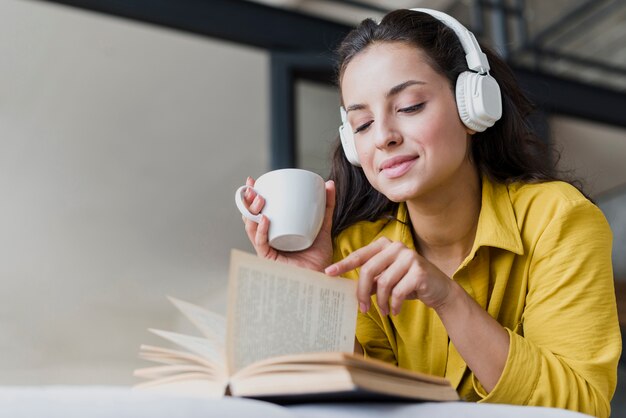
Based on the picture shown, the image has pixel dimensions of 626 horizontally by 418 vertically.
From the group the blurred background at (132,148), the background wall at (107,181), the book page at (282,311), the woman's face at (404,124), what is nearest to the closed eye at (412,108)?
the woman's face at (404,124)

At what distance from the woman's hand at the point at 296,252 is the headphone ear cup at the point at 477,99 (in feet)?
0.73

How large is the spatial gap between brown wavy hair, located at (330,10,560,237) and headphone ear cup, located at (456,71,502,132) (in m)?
0.04

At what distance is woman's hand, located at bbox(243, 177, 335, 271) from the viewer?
3.62ft

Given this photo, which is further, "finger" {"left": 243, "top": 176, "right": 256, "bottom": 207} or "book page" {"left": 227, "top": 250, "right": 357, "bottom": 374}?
"finger" {"left": 243, "top": 176, "right": 256, "bottom": 207}

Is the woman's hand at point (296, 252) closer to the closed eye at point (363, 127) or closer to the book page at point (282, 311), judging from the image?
the closed eye at point (363, 127)

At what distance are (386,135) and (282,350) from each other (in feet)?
1.35

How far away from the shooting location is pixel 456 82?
1.18 metres

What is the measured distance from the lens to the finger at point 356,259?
0.88 m

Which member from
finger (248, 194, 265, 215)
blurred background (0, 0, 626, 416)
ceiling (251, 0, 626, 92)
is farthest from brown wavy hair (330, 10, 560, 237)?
ceiling (251, 0, 626, 92)

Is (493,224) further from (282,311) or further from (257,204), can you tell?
(282,311)

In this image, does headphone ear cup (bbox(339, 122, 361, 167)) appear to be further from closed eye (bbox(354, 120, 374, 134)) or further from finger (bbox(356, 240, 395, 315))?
finger (bbox(356, 240, 395, 315))

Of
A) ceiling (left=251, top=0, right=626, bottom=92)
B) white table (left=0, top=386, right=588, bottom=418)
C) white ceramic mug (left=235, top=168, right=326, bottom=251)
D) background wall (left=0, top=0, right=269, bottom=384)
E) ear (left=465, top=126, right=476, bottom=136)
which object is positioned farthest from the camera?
ceiling (left=251, top=0, right=626, bottom=92)

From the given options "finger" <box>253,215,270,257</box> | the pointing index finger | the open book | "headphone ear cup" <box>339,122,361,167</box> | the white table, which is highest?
"headphone ear cup" <box>339,122,361,167</box>

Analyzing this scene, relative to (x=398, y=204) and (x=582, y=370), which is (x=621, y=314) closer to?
(x=398, y=204)
